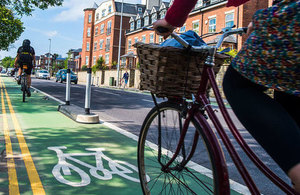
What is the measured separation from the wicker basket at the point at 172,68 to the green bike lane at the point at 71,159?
51.8 inches

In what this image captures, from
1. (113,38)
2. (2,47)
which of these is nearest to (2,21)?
(2,47)

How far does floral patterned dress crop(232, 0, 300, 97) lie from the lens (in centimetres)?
116

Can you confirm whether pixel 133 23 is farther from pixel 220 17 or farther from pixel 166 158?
pixel 166 158

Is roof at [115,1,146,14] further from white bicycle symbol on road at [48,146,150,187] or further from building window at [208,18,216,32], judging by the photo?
white bicycle symbol on road at [48,146,150,187]

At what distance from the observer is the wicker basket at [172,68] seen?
Answer: 1936 mm

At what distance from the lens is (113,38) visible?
170 ft

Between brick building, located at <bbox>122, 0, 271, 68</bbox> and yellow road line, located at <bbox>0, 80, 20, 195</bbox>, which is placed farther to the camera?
brick building, located at <bbox>122, 0, 271, 68</bbox>

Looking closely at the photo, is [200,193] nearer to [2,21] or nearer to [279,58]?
[279,58]

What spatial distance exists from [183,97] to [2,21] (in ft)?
71.9

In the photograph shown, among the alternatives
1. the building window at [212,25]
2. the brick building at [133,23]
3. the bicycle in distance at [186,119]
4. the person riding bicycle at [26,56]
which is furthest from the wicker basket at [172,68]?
the building window at [212,25]

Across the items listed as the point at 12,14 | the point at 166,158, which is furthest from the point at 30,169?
the point at 12,14

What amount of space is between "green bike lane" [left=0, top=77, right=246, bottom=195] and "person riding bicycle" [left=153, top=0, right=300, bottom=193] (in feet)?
6.22

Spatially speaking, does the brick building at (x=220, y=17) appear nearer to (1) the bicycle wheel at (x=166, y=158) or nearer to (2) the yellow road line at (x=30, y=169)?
(2) the yellow road line at (x=30, y=169)

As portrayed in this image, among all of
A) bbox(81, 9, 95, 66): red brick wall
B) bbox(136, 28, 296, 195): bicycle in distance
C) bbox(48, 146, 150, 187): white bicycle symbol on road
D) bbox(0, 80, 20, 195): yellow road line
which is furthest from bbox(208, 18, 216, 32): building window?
bbox(81, 9, 95, 66): red brick wall
